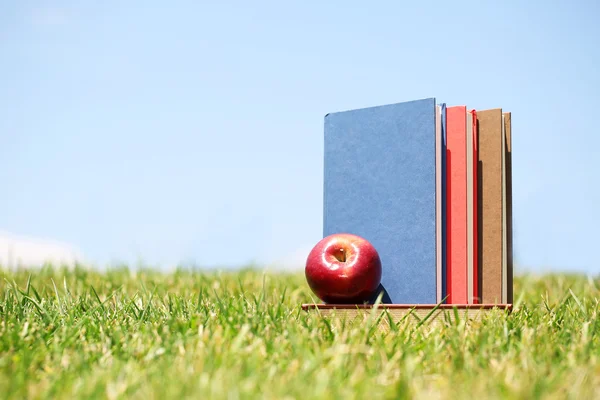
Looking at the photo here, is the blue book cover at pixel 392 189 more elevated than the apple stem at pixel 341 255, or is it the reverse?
the blue book cover at pixel 392 189

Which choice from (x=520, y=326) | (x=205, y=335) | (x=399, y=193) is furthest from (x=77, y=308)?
(x=520, y=326)

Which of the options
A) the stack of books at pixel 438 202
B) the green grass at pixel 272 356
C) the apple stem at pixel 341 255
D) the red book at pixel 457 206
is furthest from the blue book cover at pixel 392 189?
the green grass at pixel 272 356

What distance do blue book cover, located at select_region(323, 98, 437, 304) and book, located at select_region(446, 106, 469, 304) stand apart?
152mm

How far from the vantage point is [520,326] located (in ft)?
11.3

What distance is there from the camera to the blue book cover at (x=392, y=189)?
4320mm

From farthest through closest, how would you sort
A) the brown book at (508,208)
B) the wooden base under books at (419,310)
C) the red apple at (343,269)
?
the brown book at (508,208)
the red apple at (343,269)
the wooden base under books at (419,310)

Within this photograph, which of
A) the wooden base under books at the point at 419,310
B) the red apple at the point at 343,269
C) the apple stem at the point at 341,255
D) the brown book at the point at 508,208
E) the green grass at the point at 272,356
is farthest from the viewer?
the brown book at the point at 508,208

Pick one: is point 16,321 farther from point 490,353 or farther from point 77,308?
point 490,353

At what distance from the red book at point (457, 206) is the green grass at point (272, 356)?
1.77 ft

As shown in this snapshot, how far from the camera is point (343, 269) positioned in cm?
412

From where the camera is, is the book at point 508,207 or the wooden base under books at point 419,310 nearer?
the wooden base under books at point 419,310

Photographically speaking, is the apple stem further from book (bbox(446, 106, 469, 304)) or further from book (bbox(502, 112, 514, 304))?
book (bbox(502, 112, 514, 304))

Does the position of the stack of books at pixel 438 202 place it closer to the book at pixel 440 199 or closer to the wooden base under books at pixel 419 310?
the book at pixel 440 199

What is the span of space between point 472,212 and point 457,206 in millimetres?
108
